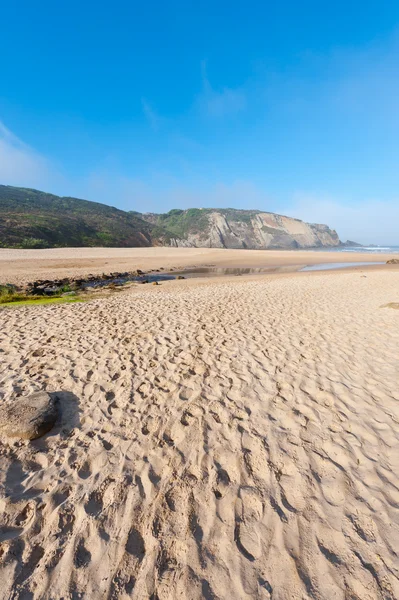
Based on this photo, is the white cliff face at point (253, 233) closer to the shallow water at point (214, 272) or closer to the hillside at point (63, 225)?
the hillside at point (63, 225)

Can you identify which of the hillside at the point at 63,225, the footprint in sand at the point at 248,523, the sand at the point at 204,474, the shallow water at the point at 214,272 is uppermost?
the hillside at the point at 63,225

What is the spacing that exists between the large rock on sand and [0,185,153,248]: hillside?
59024 mm

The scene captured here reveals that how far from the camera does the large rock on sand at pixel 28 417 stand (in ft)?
12.2

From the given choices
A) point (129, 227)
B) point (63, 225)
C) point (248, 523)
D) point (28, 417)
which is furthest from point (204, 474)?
point (129, 227)

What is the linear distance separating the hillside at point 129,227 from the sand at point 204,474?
2320 inches

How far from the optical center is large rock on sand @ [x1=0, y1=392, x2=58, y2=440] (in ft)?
12.2

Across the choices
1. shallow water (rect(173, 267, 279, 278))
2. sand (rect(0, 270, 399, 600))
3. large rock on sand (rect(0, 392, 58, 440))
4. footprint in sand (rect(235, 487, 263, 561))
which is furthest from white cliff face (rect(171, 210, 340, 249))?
footprint in sand (rect(235, 487, 263, 561))

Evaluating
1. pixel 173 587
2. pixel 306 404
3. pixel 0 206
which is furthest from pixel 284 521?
pixel 0 206

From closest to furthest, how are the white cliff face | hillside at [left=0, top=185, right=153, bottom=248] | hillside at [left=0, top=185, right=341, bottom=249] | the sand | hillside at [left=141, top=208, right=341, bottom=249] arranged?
the sand, hillside at [left=0, top=185, right=153, bottom=248], hillside at [left=0, top=185, right=341, bottom=249], the white cliff face, hillside at [left=141, top=208, right=341, bottom=249]

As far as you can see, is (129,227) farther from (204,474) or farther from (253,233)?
(204,474)

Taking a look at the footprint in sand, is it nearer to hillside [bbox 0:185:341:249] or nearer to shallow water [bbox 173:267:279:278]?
shallow water [bbox 173:267:279:278]

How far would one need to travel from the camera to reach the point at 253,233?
148000 millimetres

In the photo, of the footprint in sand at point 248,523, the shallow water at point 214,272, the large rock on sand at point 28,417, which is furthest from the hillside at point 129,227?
the footprint in sand at point 248,523

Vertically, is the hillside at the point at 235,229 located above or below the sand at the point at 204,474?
above
